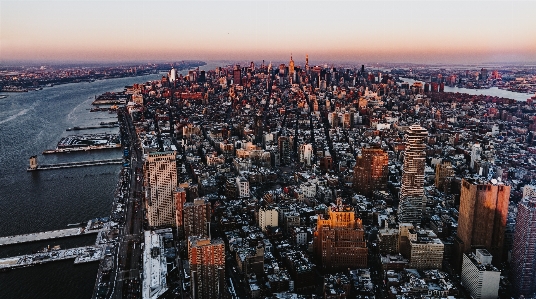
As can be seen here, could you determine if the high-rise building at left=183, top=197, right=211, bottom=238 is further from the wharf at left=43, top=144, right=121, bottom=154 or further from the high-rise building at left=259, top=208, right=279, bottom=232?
the wharf at left=43, top=144, right=121, bottom=154

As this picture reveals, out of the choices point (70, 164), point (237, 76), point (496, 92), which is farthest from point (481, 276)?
point (237, 76)

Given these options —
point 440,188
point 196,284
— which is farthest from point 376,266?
point 440,188

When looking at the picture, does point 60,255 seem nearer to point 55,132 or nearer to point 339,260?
point 339,260

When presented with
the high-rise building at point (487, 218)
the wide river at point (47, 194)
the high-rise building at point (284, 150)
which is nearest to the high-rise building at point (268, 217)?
the wide river at point (47, 194)

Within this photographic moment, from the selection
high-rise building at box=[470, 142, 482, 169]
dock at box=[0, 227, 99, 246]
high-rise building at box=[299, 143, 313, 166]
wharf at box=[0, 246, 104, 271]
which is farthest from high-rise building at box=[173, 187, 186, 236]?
high-rise building at box=[470, 142, 482, 169]

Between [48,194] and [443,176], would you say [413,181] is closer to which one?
[443,176]
